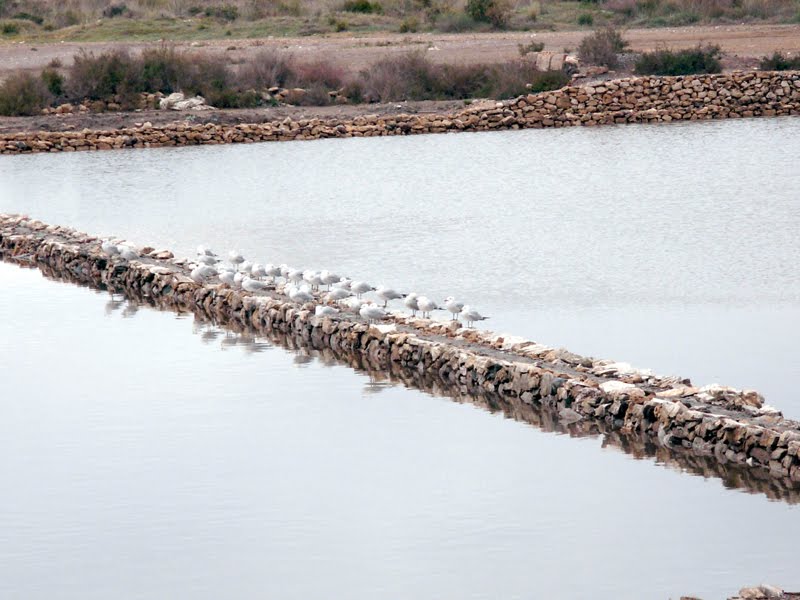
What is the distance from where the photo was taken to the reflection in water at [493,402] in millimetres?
10336

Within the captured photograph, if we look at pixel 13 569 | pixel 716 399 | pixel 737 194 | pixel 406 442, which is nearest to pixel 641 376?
pixel 716 399

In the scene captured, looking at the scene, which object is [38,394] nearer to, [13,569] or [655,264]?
[13,569]

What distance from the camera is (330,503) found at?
10.5m

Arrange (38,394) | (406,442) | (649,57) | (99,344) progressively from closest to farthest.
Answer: (406,442) < (38,394) < (99,344) < (649,57)

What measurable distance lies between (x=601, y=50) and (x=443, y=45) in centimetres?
764

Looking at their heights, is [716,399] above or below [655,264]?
above

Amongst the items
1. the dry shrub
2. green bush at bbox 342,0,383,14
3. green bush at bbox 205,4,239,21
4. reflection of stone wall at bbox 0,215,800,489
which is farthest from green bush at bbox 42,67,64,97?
reflection of stone wall at bbox 0,215,800,489

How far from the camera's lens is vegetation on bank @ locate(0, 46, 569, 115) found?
37.0 meters

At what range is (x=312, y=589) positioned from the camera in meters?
9.01

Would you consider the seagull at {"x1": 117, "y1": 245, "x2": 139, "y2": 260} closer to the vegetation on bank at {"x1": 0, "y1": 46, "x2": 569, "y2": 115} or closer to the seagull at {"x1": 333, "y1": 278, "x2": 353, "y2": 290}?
the seagull at {"x1": 333, "y1": 278, "x2": 353, "y2": 290}

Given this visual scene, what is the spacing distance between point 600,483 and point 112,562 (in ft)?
10.8

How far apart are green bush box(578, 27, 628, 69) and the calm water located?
41.8ft

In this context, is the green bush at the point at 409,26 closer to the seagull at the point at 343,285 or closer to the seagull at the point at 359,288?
the seagull at the point at 343,285

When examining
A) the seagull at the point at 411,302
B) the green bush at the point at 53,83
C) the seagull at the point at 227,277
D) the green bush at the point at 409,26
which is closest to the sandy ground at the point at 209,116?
the green bush at the point at 53,83
